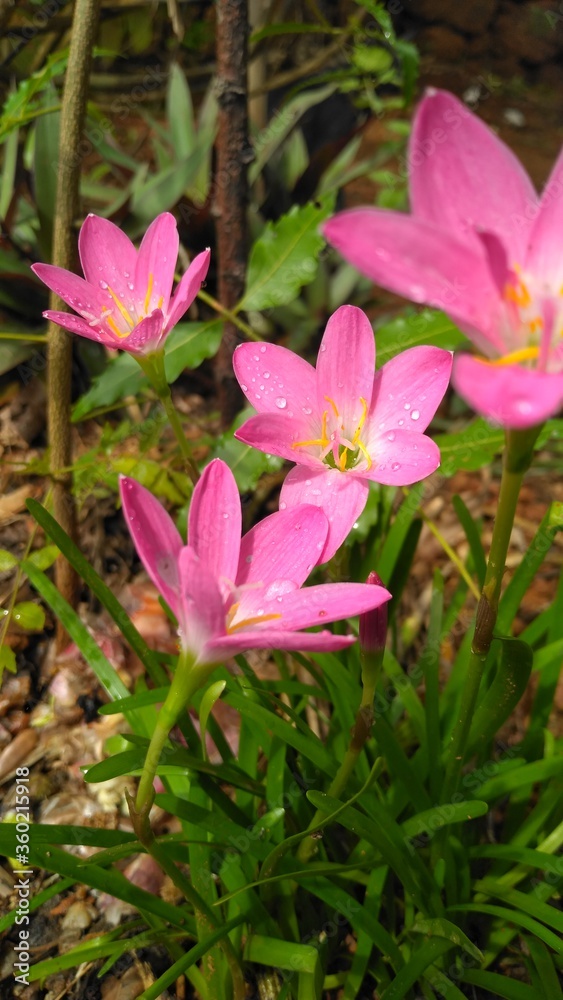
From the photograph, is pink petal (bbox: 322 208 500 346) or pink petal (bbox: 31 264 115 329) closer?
pink petal (bbox: 322 208 500 346)

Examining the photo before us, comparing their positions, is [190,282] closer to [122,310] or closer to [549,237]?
[122,310]

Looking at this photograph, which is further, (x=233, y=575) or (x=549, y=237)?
(x=233, y=575)

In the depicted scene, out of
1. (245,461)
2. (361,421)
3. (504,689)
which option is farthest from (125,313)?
(504,689)

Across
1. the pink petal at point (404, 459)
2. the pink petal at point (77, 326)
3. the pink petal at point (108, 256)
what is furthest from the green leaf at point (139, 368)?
the pink petal at point (404, 459)

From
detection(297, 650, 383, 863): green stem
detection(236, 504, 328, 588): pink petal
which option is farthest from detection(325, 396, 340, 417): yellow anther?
detection(297, 650, 383, 863): green stem

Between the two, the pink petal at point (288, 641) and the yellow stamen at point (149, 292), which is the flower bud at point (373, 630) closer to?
the pink petal at point (288, 641)

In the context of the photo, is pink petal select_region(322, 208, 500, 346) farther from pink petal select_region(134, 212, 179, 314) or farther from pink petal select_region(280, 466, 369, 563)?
pink petal select_region(134, 212, 179, 314)
